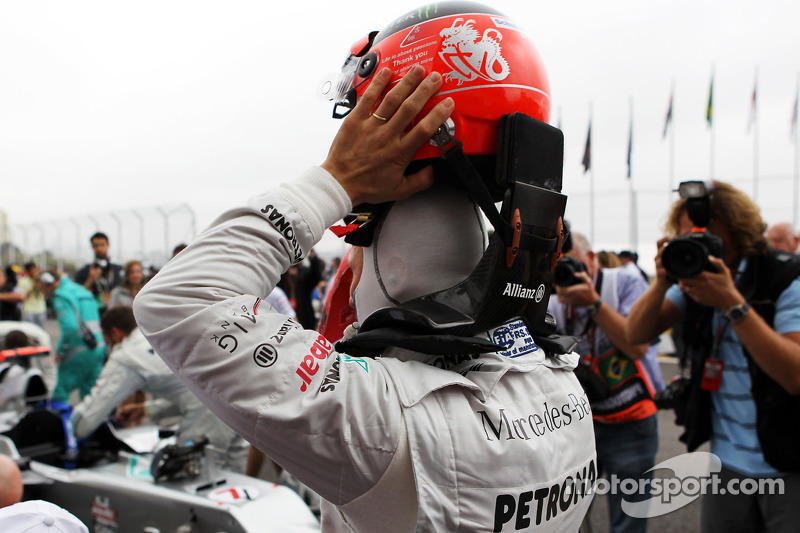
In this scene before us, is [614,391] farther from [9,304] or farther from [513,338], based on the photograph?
[9,304]

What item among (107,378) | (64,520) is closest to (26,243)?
(107,378)

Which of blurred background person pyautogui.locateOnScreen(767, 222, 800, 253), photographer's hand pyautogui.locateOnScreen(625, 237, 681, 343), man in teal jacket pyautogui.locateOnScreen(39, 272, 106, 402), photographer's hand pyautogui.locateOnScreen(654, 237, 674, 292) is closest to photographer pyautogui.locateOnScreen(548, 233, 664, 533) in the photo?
photographer's hand pyautogui.locateOnScreen(625, 237, 681, 343)

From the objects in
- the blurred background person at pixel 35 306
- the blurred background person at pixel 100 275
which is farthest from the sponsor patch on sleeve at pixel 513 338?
the blurred background person at pixel 35 306

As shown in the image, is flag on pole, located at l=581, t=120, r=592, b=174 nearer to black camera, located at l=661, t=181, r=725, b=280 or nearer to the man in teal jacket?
the man in teal jacket

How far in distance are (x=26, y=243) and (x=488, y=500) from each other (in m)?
21.8

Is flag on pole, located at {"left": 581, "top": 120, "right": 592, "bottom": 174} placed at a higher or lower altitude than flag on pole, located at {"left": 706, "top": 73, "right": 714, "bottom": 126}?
lower

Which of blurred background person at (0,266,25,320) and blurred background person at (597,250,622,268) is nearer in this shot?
blurred background person at (597,250,622,268)

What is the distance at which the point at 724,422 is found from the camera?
2.35 m

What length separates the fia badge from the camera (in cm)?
238

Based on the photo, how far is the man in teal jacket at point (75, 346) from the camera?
244 inches

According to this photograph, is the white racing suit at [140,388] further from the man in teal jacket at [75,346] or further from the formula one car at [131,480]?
the man in teal jacket at [75,346]

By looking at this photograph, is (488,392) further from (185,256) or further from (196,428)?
(196,428)

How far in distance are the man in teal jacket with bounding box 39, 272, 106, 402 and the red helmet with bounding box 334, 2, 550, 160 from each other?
19.9ft

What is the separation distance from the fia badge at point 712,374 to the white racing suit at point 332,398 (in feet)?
5.48
